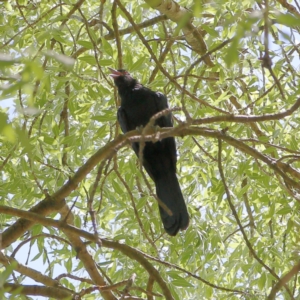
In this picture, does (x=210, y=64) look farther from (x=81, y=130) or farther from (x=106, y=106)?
(x=81, y=130)

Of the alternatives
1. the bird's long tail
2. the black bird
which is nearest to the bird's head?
the black bird

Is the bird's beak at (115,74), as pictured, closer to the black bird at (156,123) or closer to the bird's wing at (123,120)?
the black bird at (156,123)

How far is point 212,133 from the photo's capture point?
8.13 ft

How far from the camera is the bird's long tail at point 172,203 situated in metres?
3.70

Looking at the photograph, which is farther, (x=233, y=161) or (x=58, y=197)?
(x=233, y=161)

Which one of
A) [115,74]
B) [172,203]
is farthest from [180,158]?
[115,74]

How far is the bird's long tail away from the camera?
12.1ft

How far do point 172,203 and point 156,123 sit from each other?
0.80 metres

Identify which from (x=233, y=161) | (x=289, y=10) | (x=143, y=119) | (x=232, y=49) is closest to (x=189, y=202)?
(x=233, y=161)

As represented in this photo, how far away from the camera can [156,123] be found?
14.9 ft

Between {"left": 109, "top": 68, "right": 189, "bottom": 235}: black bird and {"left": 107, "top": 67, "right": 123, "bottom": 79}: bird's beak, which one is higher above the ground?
{"left": 107, "top": 67, "right": 123, "bottom": 79}: bird's beak

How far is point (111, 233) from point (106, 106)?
3.29 ft

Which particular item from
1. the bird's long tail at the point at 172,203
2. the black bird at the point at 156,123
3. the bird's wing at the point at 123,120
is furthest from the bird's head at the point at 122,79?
the bird's long tail at the point at 172,203

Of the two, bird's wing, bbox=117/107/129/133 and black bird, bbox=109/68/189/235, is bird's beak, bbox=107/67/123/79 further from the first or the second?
bird's wing, bbox=117/107/129/133
